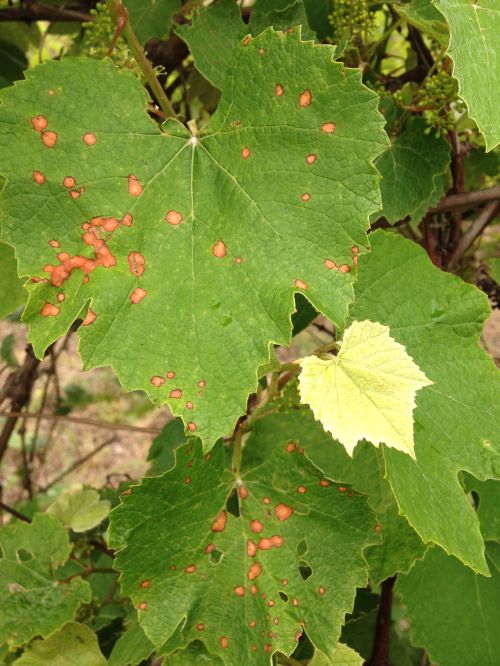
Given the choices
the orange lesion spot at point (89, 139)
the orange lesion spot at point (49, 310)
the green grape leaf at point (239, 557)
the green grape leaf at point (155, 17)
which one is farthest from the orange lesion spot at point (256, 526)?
the green grape leaf at point (155, 17)

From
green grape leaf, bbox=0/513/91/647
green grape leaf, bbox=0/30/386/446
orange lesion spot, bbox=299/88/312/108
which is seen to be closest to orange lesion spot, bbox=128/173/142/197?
green grape leaf, bbox=0/30/386/446

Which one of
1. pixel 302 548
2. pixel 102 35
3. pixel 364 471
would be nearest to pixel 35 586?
pixel 302 548

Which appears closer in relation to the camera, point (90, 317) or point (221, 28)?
point (90, 317)

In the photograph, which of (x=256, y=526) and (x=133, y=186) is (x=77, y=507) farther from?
(x=133, y=186)

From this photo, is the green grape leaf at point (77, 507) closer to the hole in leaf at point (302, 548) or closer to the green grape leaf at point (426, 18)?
the hole in leaf at point (302, 548)

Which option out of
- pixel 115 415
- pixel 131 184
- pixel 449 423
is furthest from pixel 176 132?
pixel 115 415

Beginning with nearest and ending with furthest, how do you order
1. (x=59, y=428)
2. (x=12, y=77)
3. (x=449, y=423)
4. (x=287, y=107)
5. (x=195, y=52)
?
1. (x=287, y=107)
2. (x=449, y=423)
3. (x=195, y=52)
4. (x=12, y=77)
5. (x=59, y=428)

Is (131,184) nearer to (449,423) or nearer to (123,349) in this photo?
(123,349)

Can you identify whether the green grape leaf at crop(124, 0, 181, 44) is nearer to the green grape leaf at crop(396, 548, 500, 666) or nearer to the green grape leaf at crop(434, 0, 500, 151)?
the green grape leaf at crop(434, 0, 500, 151)
